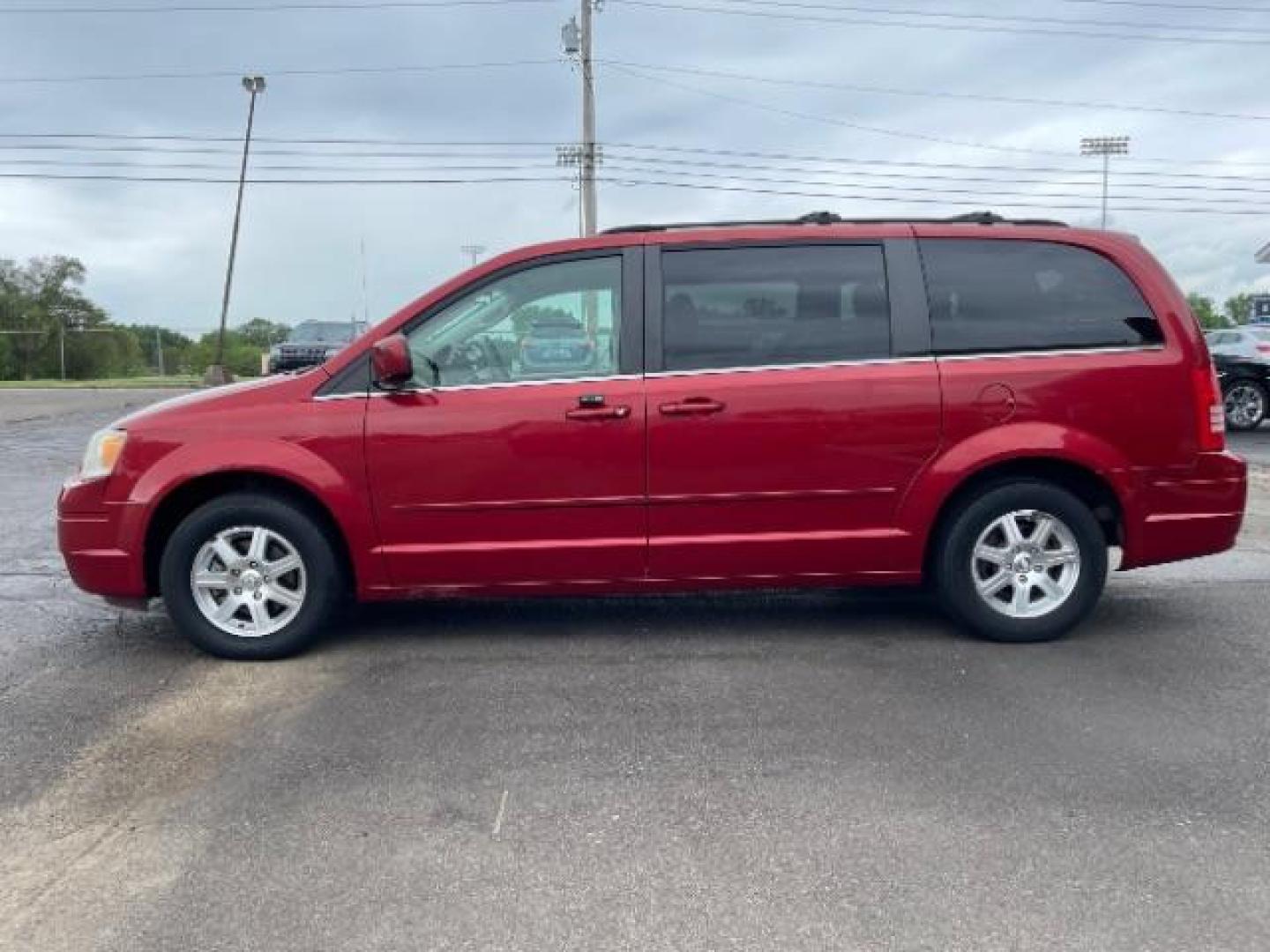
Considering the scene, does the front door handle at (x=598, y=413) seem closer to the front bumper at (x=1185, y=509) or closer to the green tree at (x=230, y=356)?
the front bumper at (x=1185, y=509)

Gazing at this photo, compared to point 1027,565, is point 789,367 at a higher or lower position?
higher

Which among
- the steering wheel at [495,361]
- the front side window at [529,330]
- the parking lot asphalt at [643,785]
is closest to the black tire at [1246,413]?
the parking lot asphalt at [643,785]

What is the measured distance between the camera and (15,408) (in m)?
21.5

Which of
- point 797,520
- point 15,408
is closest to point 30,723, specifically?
point 797,520

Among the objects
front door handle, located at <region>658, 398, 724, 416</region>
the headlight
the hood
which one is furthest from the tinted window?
the headlight

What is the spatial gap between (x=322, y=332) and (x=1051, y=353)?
22972 millimetres

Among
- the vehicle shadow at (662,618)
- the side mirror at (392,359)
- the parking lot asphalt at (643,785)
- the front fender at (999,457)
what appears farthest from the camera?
the vehicle shadow at (662,618)

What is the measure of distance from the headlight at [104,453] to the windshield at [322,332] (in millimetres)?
20543

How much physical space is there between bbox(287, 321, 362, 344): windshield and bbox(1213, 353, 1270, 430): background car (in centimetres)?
1754

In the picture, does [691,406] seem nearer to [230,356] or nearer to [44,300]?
[230,356]

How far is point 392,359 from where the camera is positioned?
15.4ft

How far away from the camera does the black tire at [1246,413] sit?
15914mm

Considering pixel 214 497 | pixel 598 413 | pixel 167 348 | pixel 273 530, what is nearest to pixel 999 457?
pixel 598 413

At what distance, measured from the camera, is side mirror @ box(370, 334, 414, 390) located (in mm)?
4699
